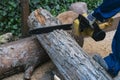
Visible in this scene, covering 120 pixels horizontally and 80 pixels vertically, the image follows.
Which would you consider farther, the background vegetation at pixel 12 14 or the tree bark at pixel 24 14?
the background vegetation at pixel 12 14

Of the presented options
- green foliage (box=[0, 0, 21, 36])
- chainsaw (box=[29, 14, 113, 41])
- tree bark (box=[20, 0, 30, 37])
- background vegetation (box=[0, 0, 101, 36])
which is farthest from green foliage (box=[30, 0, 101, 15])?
chainsaw (box=[29, 14, 113, 41])

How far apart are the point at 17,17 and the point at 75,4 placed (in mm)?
1218

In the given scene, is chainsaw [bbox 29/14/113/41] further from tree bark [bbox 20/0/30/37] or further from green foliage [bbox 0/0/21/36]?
green foliage [bbox 0/0/21/36]

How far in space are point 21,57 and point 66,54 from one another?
0.78m

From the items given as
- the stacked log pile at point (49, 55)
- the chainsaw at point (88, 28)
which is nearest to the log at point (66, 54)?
the stacked log pile at point (49, 55)

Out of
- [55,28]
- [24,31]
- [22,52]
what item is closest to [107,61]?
[55,28]

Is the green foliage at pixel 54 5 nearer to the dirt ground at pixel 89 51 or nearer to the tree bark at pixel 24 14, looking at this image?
the tree bark at pixel 24 14

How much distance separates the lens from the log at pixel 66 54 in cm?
415

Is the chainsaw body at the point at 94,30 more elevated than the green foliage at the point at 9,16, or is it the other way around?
the chainsaw body at the point at 94,30

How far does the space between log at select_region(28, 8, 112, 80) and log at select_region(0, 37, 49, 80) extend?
18 cm

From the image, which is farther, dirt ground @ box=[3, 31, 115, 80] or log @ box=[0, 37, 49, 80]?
dirt ground @ box=[3, 31, 115, 80]

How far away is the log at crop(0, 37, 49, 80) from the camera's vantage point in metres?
4.76

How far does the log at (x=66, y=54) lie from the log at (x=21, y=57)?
0.58 ft

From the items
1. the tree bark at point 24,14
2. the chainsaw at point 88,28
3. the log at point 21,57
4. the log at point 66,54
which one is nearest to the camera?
the log at point 66,54
